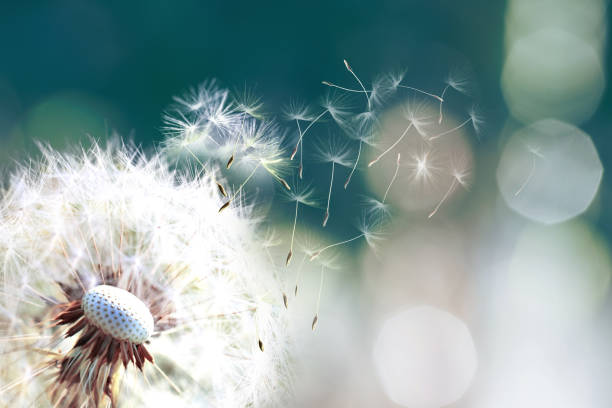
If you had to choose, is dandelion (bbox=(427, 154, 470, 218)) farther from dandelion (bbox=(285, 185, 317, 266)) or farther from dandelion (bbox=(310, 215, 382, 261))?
dandelion (bbox=(285, 185, 317, 266))

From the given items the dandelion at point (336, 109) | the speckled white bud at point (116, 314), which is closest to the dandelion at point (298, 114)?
the dandelion at point (336, 109)

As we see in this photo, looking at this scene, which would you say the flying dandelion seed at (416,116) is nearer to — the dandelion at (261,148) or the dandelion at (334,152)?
the dandelion at (334,152)

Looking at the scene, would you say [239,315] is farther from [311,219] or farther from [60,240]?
[311,219]

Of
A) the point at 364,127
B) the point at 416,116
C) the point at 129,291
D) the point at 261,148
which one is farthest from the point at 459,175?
the point at 129,291

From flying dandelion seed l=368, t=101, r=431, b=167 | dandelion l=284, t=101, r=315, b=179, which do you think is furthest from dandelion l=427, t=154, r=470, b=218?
dandelion l=284, t=101, r=315, b=179

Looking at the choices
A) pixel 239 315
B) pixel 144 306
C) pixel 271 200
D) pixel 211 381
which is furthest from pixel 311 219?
pixel 144 306

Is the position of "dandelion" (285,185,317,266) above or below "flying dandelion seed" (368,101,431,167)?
below

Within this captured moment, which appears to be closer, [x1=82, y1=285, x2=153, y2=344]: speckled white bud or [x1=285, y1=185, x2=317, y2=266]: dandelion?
[x1=82, y1=285, x2=153, y2=344]: speckled white bud
